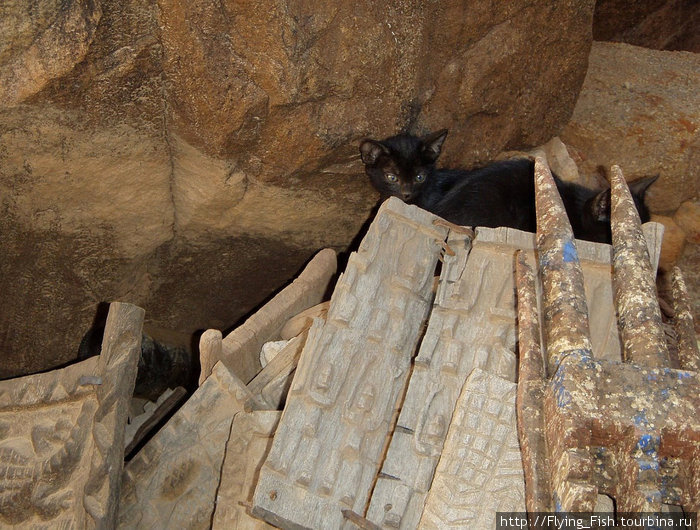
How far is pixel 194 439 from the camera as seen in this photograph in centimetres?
297

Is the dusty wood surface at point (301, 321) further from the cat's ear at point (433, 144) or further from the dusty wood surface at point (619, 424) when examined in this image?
the dusty wood surface at point (619, 424)

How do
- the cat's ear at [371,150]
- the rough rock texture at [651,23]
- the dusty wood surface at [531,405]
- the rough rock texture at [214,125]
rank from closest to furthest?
the dusty wood surface at [531,405] → the rough rock texture at [214,125] → the cat's ear at [371,150] → the rough rock texture at [651,23]

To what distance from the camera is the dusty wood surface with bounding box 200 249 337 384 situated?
129 inches

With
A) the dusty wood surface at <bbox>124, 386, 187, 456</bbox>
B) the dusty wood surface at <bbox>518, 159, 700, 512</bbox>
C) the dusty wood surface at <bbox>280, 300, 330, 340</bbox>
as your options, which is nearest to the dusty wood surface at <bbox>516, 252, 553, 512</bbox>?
the dusty wood surface at <bbox>518, 159, 700, 512</bbox>

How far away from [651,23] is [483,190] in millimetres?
3162

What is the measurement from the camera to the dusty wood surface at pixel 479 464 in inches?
102

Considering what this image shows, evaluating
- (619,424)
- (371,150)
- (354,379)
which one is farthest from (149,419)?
(619,424)

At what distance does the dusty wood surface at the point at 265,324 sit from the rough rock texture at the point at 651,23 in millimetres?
3578

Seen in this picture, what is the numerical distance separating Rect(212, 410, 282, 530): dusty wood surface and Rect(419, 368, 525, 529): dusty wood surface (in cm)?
60

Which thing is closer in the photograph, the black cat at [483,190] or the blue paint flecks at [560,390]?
the blue paint flecks at [560,390]

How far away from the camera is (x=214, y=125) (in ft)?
12.1

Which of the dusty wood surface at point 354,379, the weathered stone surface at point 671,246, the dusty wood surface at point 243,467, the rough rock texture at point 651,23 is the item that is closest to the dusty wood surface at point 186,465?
the dusty wood surface at point 243,467

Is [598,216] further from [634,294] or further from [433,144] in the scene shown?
[634,294]

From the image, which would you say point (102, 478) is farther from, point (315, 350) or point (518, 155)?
point (518, 155)
